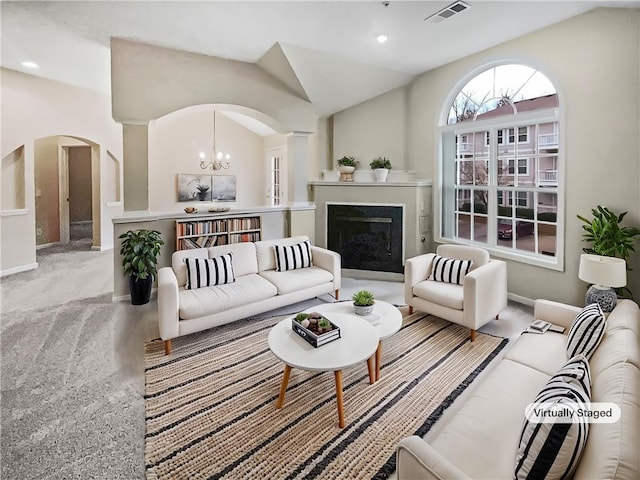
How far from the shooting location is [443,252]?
4.05 m

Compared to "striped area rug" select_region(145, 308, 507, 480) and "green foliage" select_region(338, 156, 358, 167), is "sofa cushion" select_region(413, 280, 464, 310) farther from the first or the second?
"green foliage" select_region(338, 156, 358, 167)

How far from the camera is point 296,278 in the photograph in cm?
398

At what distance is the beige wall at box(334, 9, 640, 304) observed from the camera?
322 centimetres

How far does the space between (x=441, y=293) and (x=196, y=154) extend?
6291 mm

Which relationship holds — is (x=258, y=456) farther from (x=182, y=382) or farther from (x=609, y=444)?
(x=609, y=444)

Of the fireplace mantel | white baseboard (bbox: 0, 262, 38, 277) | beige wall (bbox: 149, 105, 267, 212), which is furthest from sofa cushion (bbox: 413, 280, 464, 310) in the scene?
white baseboard (bbox: 0, 262, 38, 277)

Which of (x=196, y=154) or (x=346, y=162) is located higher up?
(x=196, y=154)

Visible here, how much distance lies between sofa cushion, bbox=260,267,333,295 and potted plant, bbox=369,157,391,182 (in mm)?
1971

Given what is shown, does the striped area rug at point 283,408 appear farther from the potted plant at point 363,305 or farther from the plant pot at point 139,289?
the plant pot at point 139,289

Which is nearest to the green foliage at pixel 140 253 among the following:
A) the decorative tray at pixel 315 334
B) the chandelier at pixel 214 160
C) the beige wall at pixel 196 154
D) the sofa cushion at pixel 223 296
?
the sofa cushion at pixel 223 296

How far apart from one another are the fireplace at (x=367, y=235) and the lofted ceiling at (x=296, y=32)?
1.88 m

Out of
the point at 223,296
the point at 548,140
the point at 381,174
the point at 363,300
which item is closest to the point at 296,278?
the point at 223,296

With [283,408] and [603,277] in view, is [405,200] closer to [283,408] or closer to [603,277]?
[603,277]

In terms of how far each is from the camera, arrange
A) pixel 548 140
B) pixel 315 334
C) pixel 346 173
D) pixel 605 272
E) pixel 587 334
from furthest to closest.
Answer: pixel 346 173
pixel 548 140
pixel 605 272
pixel 315 334
pixel 587 334
